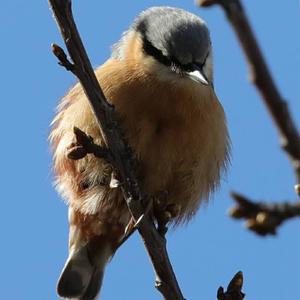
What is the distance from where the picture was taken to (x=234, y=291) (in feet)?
9.45

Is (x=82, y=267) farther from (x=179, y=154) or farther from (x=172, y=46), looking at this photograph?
(x=172, y=46)

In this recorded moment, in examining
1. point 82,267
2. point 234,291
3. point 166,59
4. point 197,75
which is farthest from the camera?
point 82,267

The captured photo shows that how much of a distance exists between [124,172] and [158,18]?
190 centimetres

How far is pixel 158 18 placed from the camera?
4.77m

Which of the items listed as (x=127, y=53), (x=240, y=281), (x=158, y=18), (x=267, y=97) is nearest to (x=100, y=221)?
Result: (x=127, y=53)

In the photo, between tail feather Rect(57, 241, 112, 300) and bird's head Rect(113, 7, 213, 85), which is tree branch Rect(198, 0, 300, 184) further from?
tail feather Rect(57, 241, 112, 300)

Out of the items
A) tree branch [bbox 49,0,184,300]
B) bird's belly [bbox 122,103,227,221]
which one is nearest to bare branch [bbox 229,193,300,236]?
tree branch [bbox 49,0,184,300]

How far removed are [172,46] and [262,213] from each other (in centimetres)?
315

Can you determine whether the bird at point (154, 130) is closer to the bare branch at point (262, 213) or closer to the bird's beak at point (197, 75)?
the bird's beak at point (197, 75)

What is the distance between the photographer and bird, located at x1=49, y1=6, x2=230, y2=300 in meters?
4.11

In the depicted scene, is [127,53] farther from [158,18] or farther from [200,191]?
[200,191]

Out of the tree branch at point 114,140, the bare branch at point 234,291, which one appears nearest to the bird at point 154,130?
the tree branch at point 114,140

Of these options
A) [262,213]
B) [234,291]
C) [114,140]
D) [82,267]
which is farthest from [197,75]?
[262,213]

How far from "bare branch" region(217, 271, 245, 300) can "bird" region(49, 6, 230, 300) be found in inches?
36.8
